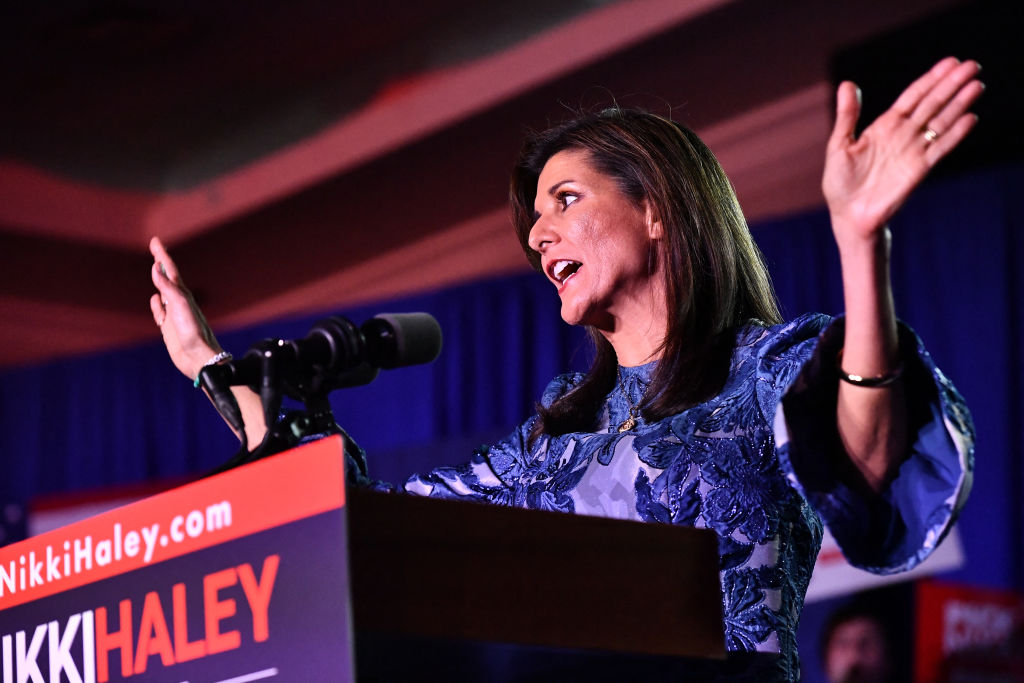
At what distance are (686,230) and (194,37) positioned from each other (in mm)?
3991

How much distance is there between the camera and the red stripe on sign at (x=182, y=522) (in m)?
1.00

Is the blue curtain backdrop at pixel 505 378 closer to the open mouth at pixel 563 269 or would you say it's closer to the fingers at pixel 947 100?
the open mouth at pixel 563 269

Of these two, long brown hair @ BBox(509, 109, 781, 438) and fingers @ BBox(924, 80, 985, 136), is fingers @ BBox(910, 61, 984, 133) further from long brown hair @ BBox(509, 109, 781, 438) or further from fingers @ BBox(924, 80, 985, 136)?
long brown hair @ BBox(509, 109, 781, 438)

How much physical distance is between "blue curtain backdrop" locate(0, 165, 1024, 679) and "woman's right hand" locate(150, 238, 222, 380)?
130 cm

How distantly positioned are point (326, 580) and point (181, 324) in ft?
2.98

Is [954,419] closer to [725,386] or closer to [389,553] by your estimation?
[725,386]

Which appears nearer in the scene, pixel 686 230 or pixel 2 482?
pixel 686 230

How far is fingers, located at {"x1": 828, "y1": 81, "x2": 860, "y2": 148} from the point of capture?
4.02ft

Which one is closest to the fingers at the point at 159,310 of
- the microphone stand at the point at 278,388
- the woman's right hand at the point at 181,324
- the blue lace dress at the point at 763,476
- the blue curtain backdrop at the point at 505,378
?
the woman's right hand at the point at 181,324

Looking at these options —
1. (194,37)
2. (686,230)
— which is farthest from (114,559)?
(194,37)

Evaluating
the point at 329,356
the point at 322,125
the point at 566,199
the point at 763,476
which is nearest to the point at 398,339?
the point at 329,356

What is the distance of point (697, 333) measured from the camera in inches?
69.3

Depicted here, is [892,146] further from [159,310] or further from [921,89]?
[159,310]

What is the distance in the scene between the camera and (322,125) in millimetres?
6027
